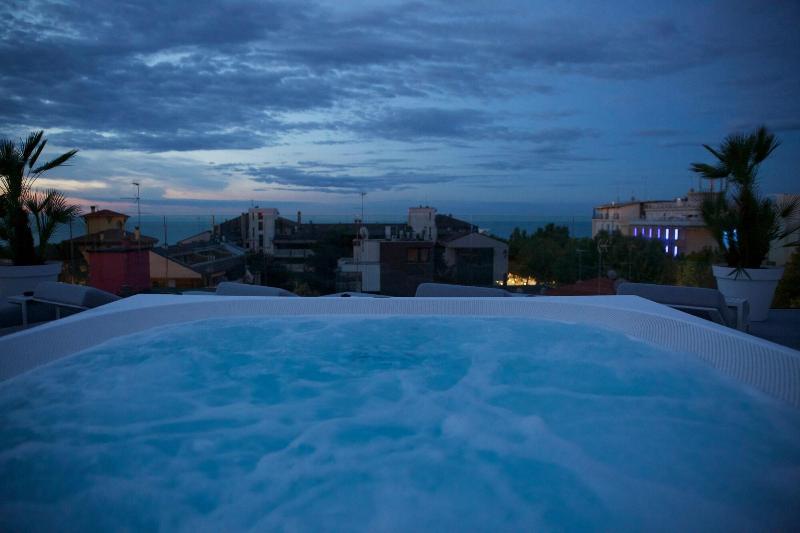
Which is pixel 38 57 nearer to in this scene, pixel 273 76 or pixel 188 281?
pixel 273 76

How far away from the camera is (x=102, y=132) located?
7.38m

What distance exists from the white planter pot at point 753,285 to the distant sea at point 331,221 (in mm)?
3097

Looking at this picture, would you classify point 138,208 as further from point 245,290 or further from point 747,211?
point 747,211

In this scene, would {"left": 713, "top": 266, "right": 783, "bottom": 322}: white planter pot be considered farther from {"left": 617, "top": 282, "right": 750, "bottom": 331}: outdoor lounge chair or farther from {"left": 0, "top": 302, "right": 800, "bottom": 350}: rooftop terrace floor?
{"left": 617, "top": 282, "right": 750, "bottom": 331}: outdoor lounge chair

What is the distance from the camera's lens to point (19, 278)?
15.9ft

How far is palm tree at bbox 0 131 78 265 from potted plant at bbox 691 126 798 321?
6183 millimetres

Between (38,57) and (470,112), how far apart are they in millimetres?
5391

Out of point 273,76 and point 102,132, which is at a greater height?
point 273,76

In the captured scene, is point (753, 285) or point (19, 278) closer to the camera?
point (753, 285)

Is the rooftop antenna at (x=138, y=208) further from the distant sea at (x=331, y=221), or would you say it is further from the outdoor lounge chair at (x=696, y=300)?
the outdoor lounge chair at (x=696, y=300)

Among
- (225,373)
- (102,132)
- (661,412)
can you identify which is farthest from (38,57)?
(661,412)

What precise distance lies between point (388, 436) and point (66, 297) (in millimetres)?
2610

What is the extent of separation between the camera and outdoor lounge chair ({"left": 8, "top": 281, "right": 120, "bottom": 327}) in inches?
141

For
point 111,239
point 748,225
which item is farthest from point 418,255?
point 111,239
